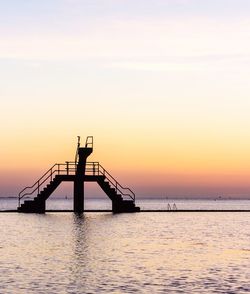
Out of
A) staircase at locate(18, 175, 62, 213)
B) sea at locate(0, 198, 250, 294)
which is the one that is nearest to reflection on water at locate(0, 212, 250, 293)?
sea at locate(0, 198, 250, 294)

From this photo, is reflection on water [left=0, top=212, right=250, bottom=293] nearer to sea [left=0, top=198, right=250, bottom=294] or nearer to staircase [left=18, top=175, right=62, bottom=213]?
sea [left=0, top=198, right=250, bottom=294]

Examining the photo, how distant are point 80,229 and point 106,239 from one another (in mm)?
9327

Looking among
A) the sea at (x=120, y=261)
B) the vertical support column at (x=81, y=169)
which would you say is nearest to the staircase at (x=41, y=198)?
the vertical support column at (x=81, y=169)

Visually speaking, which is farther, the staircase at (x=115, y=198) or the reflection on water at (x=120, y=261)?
the staircase at (x=115, y=198)

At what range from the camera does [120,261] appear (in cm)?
4184

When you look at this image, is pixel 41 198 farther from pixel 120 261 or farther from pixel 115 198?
pixel 120 261

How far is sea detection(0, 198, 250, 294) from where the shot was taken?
1289 inches

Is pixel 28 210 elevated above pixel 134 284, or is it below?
above

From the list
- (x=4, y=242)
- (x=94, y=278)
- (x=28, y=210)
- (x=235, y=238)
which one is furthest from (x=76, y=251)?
(x=28, y=210)

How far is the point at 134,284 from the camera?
3312 cm

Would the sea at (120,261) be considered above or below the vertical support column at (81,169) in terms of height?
below

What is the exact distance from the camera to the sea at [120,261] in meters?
32.8

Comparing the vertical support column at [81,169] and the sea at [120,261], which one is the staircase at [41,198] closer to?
the vertical support column at [81,169]

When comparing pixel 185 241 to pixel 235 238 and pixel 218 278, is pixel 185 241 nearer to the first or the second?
pixel 235 238
